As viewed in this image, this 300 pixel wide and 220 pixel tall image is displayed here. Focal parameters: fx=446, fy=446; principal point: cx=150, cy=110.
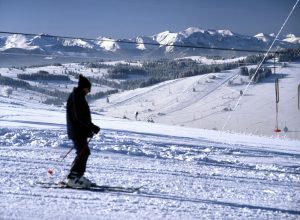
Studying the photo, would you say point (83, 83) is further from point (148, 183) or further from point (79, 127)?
point (148, 183)

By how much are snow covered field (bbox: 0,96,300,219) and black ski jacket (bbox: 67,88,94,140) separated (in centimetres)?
104

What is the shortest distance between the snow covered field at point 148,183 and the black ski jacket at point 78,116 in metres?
1.04

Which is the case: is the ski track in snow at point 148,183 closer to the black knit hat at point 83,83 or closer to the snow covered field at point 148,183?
the snow covered field at point 148,183

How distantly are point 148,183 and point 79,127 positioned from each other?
77.1 inches

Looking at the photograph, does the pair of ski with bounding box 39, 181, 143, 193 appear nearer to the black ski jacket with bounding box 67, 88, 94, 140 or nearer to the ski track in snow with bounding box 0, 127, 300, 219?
the ski track in snow with bounding box 0, 127, 300, 219

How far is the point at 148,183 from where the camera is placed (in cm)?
893

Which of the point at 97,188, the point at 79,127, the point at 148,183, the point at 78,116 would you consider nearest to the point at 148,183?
the point at 148,183

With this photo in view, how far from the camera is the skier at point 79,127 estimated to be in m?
7.83

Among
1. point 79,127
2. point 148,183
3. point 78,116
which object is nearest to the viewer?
point 78,116

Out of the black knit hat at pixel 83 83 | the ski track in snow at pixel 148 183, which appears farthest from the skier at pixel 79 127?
the ski track in snow at pixel 148 183

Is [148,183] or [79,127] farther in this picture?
[148,183]

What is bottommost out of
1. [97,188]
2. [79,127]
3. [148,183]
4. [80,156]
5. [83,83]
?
[148,183]

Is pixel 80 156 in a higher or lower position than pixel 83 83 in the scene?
lower

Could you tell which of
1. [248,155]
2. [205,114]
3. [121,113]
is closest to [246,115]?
[205,114]
